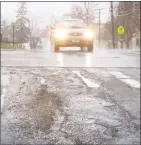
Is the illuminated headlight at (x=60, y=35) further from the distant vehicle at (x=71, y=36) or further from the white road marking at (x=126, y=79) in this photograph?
the white road marking at (x=126, y=79)

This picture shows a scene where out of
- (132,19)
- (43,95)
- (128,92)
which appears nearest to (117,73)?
(128,92)

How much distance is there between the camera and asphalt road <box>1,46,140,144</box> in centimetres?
447

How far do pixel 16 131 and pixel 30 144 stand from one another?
19.9 inches

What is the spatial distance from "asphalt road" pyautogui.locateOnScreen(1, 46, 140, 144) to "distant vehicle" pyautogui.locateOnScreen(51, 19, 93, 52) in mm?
11317

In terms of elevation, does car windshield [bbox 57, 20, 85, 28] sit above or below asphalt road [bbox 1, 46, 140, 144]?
above

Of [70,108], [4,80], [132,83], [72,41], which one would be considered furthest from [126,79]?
[72,41]

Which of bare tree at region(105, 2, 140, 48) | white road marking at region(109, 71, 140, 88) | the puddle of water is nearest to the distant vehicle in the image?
white road marking at region(109, 71, 140, 88)

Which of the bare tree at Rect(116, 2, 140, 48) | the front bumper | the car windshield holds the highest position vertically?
the bare tree at Rect(116, 2, 140, 48)

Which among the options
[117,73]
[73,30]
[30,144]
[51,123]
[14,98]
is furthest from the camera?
[73,30]

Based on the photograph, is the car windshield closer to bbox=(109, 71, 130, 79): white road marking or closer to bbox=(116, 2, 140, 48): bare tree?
bbox=(109, 71, 130, 79): white road marking

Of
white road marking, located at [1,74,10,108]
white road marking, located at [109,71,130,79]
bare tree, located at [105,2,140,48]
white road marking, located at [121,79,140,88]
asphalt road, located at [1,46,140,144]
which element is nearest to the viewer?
asphalt road, located at [1,46,140,144]

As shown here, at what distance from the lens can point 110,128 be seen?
4777 millimetres

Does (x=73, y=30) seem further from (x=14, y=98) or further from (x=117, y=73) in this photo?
(x=14, y=98)

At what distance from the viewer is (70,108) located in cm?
586
